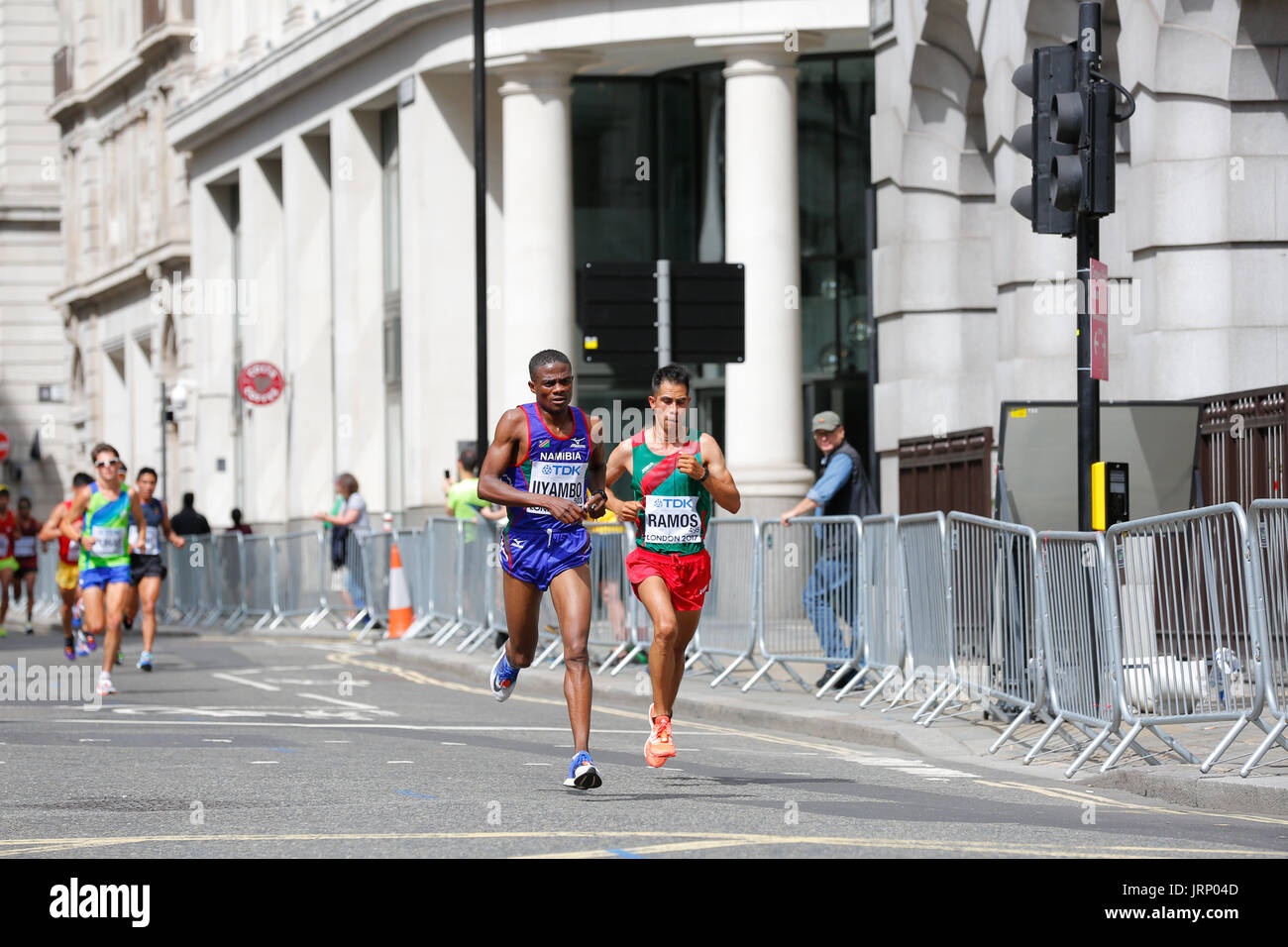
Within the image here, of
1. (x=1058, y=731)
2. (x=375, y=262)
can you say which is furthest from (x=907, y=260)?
(x=375, y=262)

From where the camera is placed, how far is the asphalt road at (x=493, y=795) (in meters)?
8.38

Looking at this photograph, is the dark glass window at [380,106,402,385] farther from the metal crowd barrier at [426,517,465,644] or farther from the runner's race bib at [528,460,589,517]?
the runner's race bib at [528,460,589,517]

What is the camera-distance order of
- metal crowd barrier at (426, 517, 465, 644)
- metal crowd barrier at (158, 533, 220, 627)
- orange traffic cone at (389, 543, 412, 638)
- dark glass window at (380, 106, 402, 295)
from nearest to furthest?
metal crowd barrier at (426, 517, 465, 644)
orange traffic cone at (389, 543, 412, 638)
metal crowd barrier at (158, 533, 220, 627)
dark glass window at (380, 106, 402, 295)

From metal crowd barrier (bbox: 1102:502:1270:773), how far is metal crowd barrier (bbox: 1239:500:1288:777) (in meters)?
0.03

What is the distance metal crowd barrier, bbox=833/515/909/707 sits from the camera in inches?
591

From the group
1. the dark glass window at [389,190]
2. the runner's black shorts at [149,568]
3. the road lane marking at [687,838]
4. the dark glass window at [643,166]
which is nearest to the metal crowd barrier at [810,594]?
the runner's black shorts at [149,568]

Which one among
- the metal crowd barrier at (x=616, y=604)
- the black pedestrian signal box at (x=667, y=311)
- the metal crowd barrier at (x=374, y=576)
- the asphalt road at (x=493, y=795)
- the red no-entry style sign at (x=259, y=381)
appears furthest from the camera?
the red no-entry style sign at (x=259, y=381)

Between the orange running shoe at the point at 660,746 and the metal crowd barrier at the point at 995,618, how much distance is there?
2.54 metres

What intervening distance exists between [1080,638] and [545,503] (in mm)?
3111

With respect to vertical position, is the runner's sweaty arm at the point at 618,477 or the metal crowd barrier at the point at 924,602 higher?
the runner's sweaty arm at the point at 618,477

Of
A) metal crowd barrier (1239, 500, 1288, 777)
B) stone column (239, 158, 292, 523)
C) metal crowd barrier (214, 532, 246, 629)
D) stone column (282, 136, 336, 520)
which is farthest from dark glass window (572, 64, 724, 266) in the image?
metal crowd barrier (1239, 500, 1288, 777)

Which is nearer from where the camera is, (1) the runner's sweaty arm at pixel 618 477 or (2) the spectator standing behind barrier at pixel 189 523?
(1) the runner's sweaty arm at pixel 618 477

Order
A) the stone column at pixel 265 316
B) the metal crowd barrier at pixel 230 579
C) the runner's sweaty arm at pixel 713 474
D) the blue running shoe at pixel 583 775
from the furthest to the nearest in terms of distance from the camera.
→ the stone column at pixel 265 316 < the metal crowd barrier at pixel 230 579 < the runner's sweaty arm at pixel 713 474 < the blue running shoe at pixel 583 775

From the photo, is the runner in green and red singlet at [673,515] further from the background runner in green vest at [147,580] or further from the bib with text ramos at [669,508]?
the background runner in green vest at [147,580]
